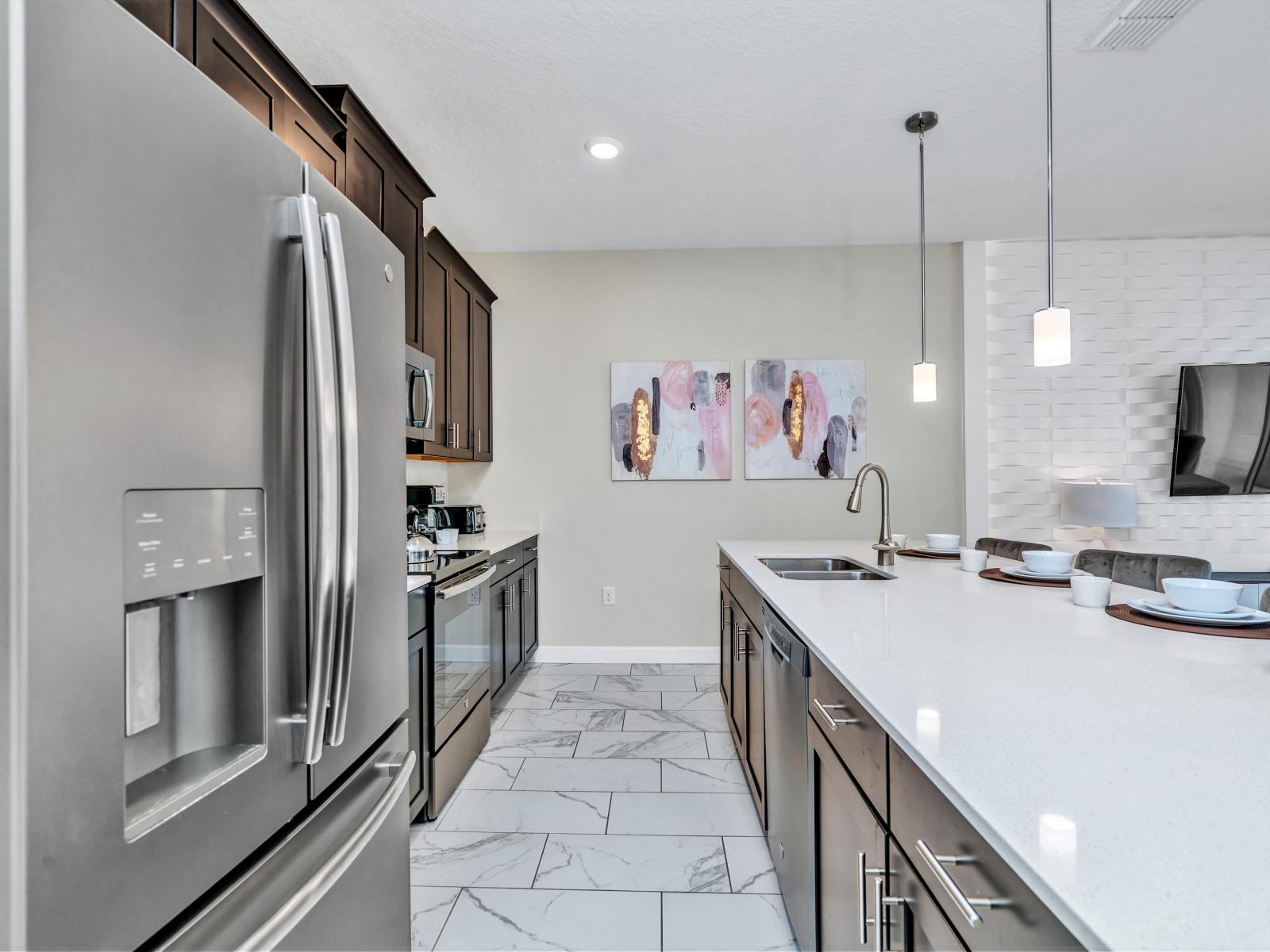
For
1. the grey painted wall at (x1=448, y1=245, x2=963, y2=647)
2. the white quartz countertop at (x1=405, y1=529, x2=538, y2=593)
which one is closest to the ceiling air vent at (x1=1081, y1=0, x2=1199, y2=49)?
the grey painted wall at (x1=448, y1=245, x2=963, y2=647)

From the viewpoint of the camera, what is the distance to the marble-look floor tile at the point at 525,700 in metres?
3.29

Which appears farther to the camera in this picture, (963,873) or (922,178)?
(922,178)

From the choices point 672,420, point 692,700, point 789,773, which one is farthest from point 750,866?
point 672,420

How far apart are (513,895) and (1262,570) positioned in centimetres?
470

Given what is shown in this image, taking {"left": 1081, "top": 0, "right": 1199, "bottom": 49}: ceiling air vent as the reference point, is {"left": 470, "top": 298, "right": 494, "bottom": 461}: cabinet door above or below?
below

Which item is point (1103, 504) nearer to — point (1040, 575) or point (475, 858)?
point (1040, 575)

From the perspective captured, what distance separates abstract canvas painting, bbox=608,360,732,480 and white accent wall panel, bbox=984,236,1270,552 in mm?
1715

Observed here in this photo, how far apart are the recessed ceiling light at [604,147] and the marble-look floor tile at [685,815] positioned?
2.66 meters

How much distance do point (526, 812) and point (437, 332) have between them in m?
2.14

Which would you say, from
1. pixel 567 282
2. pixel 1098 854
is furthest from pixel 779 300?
pixel 1098 854

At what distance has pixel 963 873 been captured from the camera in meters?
0.69

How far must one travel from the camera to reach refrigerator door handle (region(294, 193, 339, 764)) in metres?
0.82

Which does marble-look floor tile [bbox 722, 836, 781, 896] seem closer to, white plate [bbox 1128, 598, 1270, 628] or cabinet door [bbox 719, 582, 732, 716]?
cabinet door [bbox 719, 582, 732, 716]

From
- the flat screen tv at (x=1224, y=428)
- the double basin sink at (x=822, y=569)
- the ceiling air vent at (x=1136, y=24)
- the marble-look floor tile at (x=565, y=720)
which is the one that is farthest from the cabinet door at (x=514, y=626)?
the flat screen tv at (x=1224, y=428)
